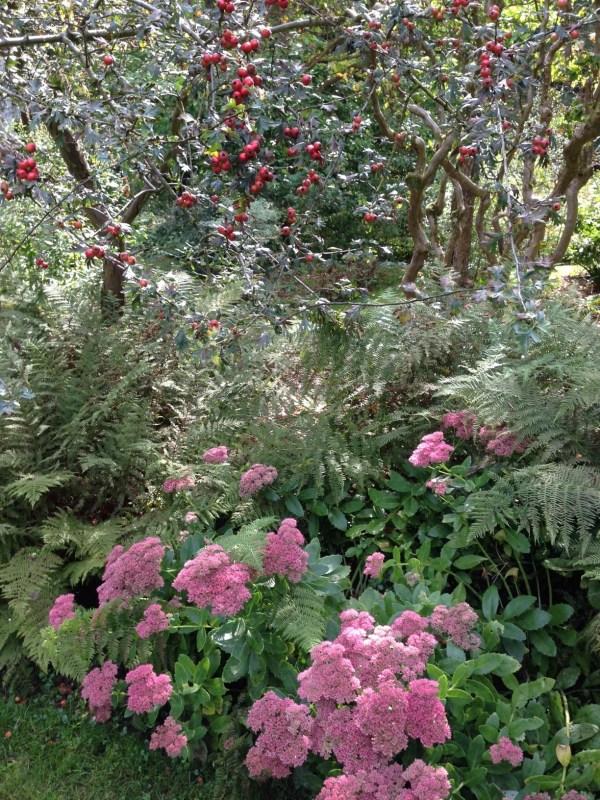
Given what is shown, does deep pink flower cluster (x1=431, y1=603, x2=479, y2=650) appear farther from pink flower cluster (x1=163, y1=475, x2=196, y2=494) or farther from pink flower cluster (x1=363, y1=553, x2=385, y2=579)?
pink flower cluster (x1=163, y1=475, x2=196, y2=494)

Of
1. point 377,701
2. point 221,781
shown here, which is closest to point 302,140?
point 377,701

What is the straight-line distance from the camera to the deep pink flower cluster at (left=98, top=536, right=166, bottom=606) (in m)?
2.17

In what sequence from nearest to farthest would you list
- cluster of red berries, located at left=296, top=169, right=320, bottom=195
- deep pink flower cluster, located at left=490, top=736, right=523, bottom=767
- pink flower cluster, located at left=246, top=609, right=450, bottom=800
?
pink flower cluster, located at left=246, top=609, right=450, bottom=800, deep pink flower cluster, located at left=490, top=736, right=523, bottom=767, cluster of red berries, located at left=296, top=169, right=320, bottom=195

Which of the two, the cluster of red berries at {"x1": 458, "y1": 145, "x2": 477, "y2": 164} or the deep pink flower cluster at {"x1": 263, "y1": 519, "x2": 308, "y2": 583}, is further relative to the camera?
the cluster of red berries at {"x1": 458, "y1": 145, "x2": 477, "y2": 164}

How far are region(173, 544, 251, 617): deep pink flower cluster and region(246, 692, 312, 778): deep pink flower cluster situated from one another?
26 cm

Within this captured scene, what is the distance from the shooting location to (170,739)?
1.99m

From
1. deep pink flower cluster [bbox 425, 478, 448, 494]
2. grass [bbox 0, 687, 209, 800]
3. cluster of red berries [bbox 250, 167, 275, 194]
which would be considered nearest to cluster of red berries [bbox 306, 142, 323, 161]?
cluster of red berries [bbox 250, 167, 275, 194]

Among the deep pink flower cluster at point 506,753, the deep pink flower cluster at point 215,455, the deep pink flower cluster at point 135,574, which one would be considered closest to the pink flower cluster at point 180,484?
the deep pink flower cluster at point 215,455

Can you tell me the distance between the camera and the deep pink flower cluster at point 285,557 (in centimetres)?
212

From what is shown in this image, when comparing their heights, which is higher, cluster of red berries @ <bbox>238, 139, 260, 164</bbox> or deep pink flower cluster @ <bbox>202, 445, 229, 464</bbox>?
cluster of red berries @ <bbox>238, 139, 260, 164</bbox>

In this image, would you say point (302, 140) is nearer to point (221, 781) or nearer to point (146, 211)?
point (221, 781)

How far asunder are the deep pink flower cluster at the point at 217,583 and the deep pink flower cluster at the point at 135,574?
0.54 feet

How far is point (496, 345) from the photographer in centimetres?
310

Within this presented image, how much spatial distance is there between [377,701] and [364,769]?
6.8 inches
